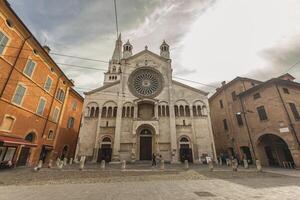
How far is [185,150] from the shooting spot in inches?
859

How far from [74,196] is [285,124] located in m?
20.7

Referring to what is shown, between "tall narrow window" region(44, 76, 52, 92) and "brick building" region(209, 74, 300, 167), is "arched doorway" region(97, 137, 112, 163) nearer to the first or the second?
"tall narrow window" region(44, 76, 52, 92)

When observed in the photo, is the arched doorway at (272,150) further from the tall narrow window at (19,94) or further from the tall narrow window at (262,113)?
the tall narrow window at (19,94)

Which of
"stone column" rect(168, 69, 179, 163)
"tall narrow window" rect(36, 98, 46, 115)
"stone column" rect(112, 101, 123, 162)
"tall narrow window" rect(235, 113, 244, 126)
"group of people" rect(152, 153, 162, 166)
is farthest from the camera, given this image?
"tall narrow window" rect(235, 113, 244, 126)

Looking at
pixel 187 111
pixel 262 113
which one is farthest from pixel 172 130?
pixel 262 113

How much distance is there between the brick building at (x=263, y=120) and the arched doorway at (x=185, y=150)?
7.10 metres

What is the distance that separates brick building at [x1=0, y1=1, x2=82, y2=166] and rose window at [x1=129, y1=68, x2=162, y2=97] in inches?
449

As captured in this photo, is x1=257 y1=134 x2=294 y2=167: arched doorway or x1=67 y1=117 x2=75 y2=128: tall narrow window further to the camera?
x1=67 y1=117 x2=75 y2=128: tall narrow window

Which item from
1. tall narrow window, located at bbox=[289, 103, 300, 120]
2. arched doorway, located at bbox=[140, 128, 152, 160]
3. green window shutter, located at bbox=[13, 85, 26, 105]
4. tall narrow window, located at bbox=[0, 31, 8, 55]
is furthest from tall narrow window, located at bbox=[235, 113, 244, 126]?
tall narrow window, located at bbox=[0, 31, 8, 55]

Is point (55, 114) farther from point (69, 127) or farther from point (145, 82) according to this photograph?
point (145, 82)

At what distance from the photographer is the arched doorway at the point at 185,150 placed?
70.5 ft

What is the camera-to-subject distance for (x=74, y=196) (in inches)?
228

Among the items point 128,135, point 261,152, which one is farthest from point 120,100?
point 261,152

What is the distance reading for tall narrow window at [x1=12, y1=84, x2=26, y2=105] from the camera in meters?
14.5
